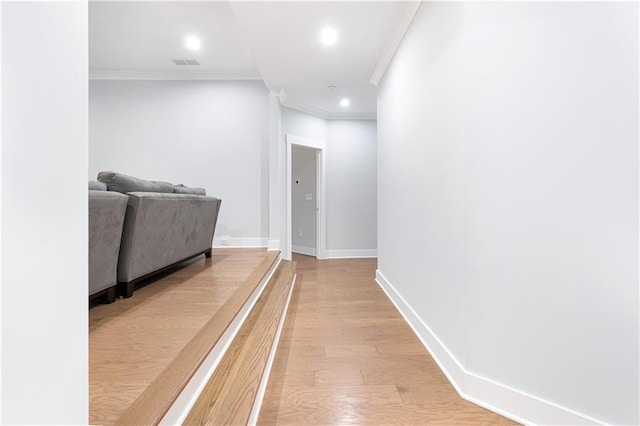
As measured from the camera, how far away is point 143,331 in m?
1.61

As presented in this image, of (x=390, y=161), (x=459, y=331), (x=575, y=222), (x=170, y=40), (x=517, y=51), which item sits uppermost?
(x=170, y=40)

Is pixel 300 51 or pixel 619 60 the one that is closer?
pixel 619 60

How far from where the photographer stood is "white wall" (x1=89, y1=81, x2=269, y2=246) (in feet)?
15.2

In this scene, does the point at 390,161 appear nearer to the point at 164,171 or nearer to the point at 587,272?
the point at 587,272

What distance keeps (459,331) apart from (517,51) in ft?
4.47

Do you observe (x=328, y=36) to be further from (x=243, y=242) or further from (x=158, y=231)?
(x=243, y=242)

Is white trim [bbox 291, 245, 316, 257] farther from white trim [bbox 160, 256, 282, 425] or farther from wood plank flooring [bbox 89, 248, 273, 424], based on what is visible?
white trim [bbox 160, 256, 282, 425]

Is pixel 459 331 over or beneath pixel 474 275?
beneath

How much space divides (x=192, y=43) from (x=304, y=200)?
3.39m

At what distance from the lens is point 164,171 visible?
4.66 m

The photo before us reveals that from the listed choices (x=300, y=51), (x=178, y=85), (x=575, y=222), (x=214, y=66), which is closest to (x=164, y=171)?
(x=178, y=85)

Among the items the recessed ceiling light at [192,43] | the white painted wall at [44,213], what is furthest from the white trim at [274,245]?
the white painted wall at [44,213]

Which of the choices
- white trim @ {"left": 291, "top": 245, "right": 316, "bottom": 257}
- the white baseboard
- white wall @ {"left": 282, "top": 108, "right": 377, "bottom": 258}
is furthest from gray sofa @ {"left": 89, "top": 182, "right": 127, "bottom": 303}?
white trim @ {"left": 291, "top": 245, "right": 316, "bottom": 257}

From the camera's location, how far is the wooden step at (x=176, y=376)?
3.00 feet
